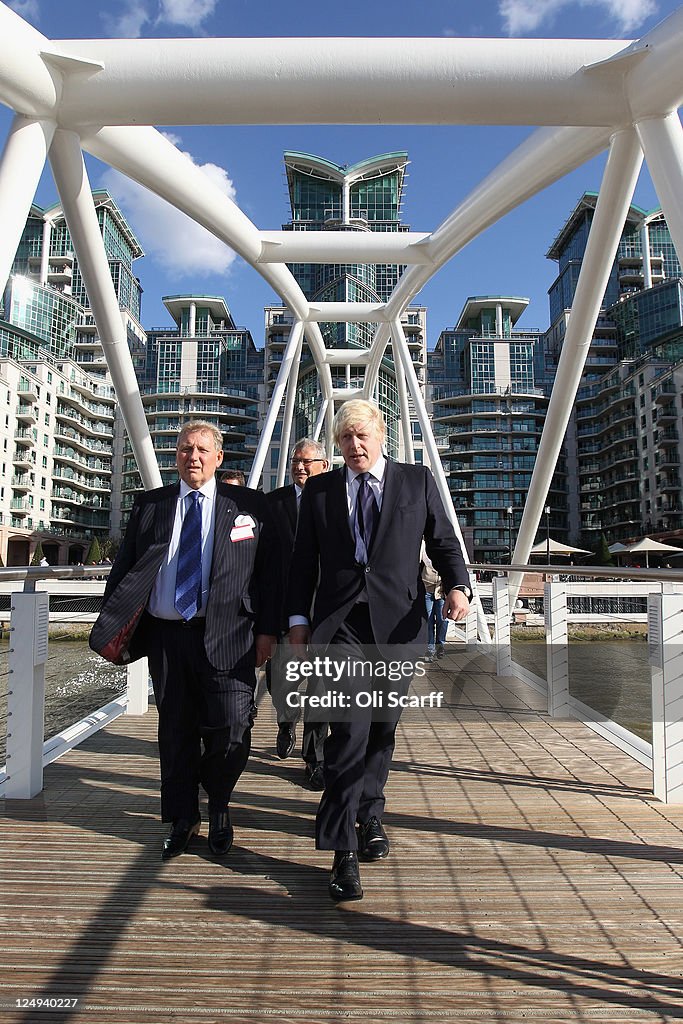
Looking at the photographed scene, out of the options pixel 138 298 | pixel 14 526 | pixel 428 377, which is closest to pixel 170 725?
pixel 14 526

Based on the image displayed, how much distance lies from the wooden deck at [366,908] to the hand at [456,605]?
1.02 meters

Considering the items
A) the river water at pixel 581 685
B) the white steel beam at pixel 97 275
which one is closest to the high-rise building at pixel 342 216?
the river water at pixel 581 685

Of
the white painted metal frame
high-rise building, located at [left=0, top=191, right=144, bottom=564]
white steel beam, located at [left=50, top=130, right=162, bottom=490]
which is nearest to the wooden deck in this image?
the white painted metal frame

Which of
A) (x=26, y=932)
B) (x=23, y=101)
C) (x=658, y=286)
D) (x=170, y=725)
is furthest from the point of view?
(x=658, y=286)

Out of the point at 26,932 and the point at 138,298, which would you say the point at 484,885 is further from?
the point at 138,298

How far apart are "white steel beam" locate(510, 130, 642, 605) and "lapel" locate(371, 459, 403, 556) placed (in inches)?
151

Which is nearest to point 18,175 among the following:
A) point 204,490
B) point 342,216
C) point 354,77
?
point 354,77

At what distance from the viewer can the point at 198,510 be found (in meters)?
3.09

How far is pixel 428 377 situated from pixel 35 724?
79.5 m

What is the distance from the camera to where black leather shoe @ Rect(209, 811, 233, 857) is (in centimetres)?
296

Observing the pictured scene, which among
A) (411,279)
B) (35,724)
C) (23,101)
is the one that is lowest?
(35,724)

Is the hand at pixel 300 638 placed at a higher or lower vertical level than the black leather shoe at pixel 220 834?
higher

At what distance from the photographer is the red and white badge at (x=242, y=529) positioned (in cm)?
305

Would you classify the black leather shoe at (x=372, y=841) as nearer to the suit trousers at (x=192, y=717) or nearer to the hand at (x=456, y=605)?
the suit trousers at (x=192, y=717)
